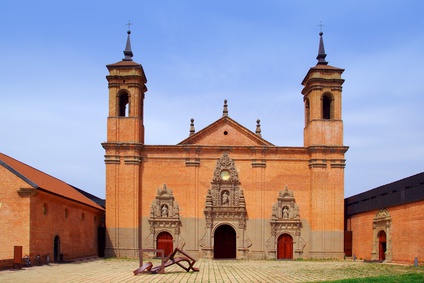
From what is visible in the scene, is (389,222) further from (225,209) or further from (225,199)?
(225,199)

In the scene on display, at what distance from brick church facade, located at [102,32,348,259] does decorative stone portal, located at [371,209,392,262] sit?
143 inches

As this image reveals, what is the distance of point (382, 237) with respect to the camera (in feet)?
108

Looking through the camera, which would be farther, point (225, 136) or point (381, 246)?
point (225, 136)

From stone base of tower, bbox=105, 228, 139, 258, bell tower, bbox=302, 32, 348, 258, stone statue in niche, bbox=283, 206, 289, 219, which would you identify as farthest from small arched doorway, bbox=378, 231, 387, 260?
stone base of tower, bbox=105, 228, 139, 258

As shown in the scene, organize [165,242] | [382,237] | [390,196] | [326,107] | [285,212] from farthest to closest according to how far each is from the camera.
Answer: [326,107] → [285,212] → [165,242] → [382,237] → [390,196]

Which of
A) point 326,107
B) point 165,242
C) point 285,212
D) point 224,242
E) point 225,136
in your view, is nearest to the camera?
point 165,242

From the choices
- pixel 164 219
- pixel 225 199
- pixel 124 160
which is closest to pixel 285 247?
pixel 225 199

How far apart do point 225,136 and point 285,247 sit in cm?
948

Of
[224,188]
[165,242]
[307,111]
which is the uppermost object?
[307,111]

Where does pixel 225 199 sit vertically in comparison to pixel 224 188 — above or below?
below

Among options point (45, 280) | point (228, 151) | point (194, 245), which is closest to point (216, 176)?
point (228, 151)

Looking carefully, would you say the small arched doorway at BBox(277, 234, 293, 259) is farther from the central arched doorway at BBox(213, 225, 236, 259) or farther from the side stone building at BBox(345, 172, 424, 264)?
the side stone building at BBox(345, 172, 424, 264)

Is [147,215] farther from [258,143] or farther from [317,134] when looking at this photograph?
[317,134]

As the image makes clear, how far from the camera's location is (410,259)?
28.3m
